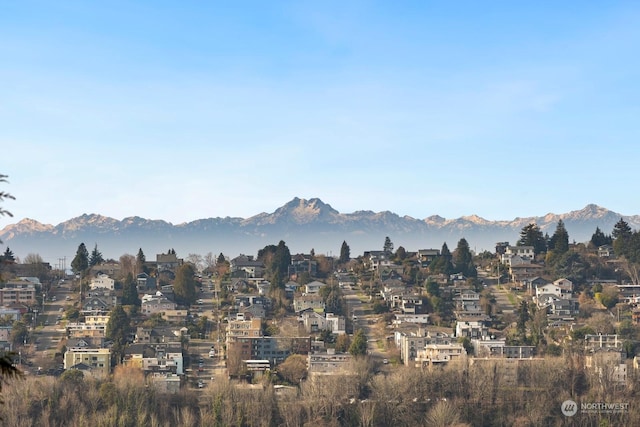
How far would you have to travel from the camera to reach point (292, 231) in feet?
392

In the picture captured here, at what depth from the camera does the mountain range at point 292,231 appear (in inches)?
4122

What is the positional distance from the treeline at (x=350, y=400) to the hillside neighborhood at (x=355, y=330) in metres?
0.05

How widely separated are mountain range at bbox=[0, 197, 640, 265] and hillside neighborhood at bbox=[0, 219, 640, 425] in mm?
67445

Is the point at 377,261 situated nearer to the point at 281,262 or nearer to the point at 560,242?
the point at 281,262

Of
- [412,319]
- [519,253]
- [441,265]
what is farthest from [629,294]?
[412,319]

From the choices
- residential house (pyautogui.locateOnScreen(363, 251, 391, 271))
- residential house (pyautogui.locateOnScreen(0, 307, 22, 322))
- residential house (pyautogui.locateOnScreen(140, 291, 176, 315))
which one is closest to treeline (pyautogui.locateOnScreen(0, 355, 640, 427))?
residential house (pyautogui.locateOnScreen(140, 291, 176, 315))

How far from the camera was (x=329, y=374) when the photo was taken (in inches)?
812

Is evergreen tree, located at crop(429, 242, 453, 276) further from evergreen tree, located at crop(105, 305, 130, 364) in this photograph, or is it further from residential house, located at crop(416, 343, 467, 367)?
evergreen tree, located at crop(105, 305, 130, 364)

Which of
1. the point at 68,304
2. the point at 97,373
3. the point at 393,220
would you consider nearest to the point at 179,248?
the point at 393,220

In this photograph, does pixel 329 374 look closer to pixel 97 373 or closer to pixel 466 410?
pixel 466 410

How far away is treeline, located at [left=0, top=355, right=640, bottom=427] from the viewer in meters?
18.2

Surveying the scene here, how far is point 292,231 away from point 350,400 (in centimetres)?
10019

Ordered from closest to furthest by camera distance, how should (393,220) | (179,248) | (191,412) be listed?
(191,412) < (179,248) < (393,220)

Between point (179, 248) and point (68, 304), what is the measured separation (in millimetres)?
81520
